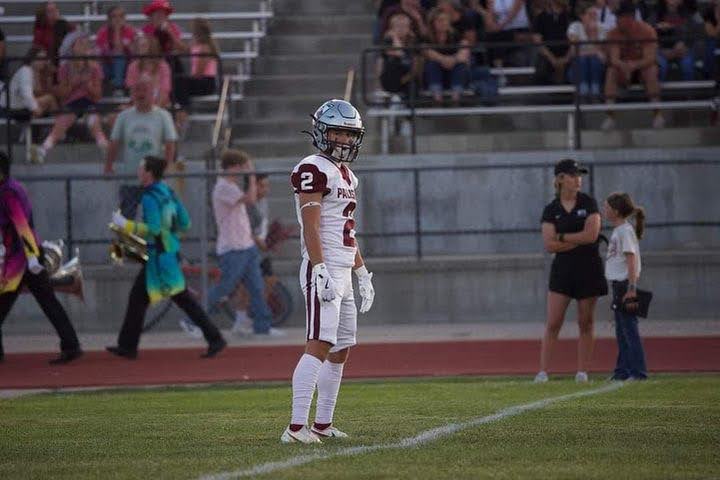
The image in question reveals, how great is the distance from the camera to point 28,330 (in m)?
18.7

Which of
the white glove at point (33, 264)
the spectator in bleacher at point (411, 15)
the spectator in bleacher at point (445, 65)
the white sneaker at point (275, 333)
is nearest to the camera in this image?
the white glove at point (33, 264)

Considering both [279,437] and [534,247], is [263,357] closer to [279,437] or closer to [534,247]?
[534,247]

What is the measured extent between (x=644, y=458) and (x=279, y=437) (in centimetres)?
216

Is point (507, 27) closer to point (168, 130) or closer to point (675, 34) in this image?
point (675, 34)

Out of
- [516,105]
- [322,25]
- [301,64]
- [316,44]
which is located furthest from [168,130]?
[322,25]

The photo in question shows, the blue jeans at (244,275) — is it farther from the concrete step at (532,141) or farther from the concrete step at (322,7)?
the concrete step at (322,7)

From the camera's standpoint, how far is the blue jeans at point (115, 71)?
68.5 feet

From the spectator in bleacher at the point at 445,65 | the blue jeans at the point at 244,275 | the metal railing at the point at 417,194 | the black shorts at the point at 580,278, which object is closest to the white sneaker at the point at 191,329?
the blue jeans at the point at 244,275

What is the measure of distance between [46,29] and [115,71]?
1.28m

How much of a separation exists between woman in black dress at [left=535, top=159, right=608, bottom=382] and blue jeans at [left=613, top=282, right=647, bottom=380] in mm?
246

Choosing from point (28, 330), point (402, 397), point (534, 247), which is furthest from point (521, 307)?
point (402, 397)

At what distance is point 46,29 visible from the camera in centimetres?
2148

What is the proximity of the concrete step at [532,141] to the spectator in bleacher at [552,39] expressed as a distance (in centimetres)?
81

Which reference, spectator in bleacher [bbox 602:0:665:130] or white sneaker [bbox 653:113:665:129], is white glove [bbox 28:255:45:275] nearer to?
spectator in bleacher [bbox 602:0:665:130]
